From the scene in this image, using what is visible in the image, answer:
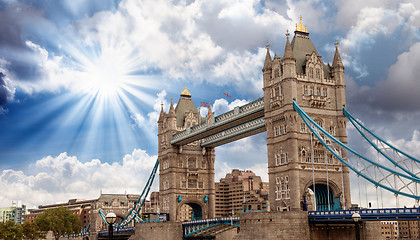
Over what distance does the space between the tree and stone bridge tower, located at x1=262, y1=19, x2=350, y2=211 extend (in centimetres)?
9860

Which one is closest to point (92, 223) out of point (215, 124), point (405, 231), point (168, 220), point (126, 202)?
point (126, 202)

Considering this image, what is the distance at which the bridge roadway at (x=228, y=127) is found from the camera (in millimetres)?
72188

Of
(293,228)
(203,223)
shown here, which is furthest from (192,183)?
(293,228)

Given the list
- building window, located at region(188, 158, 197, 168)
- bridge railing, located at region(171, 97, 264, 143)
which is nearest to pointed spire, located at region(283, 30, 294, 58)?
bridge railing, located at region(171, 97, 264, 143)

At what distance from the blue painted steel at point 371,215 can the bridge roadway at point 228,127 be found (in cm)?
1871

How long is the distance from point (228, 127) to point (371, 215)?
3419cm

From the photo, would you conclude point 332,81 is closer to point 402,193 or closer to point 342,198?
point 342,198

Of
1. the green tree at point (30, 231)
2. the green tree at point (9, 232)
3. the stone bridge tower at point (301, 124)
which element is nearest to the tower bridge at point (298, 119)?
the stone bridge tower at point (301, 124)

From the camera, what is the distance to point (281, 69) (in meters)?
64.7

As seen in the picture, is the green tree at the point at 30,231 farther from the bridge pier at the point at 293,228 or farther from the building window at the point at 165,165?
the bridge pier at the point at 293,228

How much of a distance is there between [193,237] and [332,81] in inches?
1352

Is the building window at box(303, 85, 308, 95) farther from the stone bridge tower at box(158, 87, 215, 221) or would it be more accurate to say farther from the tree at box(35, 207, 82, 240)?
the tree at box(35, 207, 82, 240)

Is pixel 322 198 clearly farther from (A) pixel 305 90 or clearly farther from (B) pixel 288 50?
(B) pixel 288 50

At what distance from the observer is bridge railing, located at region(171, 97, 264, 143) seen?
233 ft
